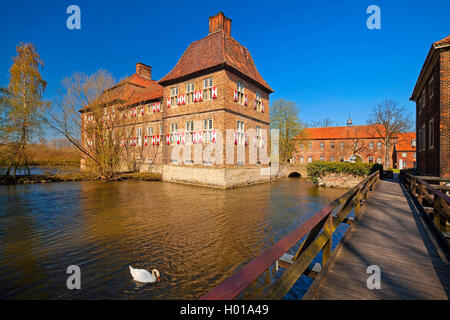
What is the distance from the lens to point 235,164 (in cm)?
1772

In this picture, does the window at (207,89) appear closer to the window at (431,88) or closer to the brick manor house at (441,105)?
the brick manor house at (441,105)

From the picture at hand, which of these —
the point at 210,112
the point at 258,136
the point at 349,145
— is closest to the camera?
the point at 210,112

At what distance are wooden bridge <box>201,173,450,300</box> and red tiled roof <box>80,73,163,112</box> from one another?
21457mm

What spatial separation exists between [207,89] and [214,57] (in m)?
2.69

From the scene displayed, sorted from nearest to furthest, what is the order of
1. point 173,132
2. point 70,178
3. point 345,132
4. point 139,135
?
point 173,132 < point 70,178 < point 139,135 < point 345,132

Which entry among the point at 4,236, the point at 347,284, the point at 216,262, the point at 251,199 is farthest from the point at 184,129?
the point at 347,284

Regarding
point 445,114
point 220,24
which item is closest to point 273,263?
point 445,114

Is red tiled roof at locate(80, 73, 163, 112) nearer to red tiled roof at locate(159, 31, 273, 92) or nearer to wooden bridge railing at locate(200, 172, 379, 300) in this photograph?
red tiled roof at locate(159, 31, 273, 92)

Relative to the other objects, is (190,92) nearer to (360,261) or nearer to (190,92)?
(190,92)

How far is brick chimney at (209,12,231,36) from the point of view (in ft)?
60.6

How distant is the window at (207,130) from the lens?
17406mm

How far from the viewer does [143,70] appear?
3155 centimetres
